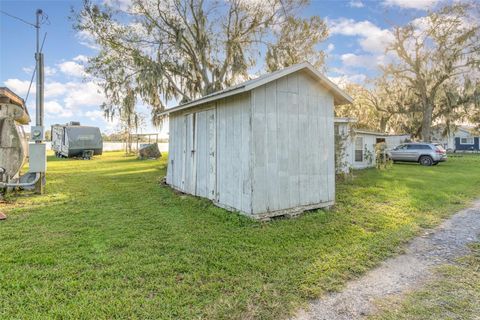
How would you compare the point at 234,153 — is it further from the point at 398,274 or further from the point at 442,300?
the point at 442,300

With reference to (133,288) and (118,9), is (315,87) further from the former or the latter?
(118,9)

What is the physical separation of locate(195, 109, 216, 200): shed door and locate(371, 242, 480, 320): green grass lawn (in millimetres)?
4369

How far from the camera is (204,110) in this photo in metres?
6.78

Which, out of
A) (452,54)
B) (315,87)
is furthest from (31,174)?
(452,54)

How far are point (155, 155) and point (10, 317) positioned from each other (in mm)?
20012

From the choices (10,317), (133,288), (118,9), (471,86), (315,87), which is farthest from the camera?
(471,86)

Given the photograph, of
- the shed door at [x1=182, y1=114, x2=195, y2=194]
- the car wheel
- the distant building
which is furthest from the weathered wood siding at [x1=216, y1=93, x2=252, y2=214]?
the distant building

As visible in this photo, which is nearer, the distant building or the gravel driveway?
the gravel driveway

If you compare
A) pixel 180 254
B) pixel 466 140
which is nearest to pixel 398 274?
pixel 180 254

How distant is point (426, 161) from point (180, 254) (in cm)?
1811

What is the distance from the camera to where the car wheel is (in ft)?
54.1

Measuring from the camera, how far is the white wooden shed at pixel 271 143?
5.11 metres

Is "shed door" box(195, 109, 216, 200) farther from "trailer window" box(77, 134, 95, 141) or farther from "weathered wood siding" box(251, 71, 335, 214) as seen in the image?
"trailer window" box(77, 134, 95, 141)

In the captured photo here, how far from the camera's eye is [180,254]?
12.0ft
